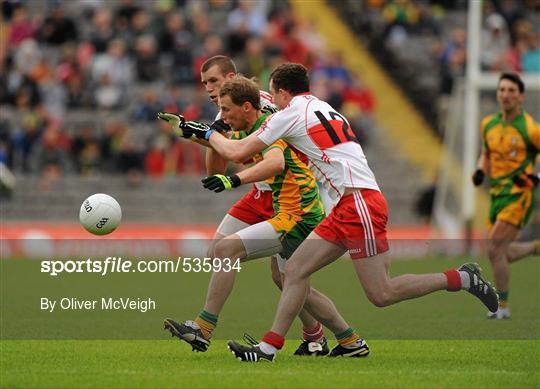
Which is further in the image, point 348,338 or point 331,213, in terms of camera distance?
point 348,338

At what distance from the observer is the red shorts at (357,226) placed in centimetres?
1015

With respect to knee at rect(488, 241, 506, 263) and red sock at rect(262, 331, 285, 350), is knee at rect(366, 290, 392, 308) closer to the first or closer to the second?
red sock at rect(262, 331, 285, 350)

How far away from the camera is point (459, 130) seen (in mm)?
26219

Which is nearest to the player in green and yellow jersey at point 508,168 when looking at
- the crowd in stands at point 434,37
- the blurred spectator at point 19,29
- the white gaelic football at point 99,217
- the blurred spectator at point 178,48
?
the white gaelic football at point 99,217

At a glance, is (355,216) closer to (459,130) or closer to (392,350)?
(392,350)

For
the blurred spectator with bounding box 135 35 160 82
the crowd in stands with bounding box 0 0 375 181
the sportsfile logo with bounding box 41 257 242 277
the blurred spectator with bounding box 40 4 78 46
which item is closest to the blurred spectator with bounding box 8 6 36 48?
the crowd in stands with bounding box 0 0 375 181

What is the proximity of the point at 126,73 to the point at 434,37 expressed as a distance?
771 centimetres

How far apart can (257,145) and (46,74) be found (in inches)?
751

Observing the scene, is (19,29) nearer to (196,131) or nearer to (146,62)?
(146,62)

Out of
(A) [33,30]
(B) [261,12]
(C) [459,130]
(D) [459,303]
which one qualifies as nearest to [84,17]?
(A) [33,30]

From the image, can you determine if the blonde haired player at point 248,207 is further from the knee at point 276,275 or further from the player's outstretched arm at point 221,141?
the player's outstretched arm at point 221,141

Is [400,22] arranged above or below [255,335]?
above

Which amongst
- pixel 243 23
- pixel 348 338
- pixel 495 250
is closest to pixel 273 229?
pixel 348 338

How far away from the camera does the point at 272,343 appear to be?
10.0 m
